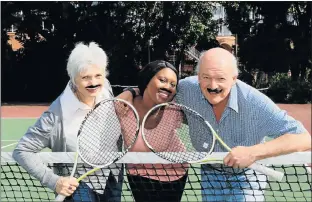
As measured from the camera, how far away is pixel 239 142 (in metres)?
1.66

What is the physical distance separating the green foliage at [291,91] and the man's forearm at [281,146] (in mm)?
10504

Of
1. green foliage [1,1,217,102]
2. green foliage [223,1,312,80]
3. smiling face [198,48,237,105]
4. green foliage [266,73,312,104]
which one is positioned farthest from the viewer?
green foliage [223,1,312,80]

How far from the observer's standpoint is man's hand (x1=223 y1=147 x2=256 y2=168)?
1.49m

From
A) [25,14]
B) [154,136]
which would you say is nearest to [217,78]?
[154,136]

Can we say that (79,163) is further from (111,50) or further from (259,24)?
(259,24)

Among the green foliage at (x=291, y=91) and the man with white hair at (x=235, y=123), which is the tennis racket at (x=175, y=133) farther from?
the green foliage at (x=291, y=91)

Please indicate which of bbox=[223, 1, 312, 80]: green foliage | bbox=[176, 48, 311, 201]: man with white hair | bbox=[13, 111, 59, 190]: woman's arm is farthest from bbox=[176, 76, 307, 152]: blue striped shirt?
bbox=[223, 1, 312, 80]: green foliage

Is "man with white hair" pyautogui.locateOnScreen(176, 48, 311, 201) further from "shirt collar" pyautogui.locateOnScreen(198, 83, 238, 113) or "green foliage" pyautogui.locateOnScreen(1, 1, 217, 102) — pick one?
"green foliage" pyautogui.locateOnScreen(1, 1, 217, 102)

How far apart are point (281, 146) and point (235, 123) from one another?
0.55ft

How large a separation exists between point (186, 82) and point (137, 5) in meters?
11.5

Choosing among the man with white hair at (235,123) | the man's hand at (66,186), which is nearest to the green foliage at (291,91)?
the man with white hair at (235,123)

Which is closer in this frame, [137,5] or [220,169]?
[220,169]

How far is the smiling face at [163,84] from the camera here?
5.31ft

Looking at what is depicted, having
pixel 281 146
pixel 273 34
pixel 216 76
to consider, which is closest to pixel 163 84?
pixel 216 76
